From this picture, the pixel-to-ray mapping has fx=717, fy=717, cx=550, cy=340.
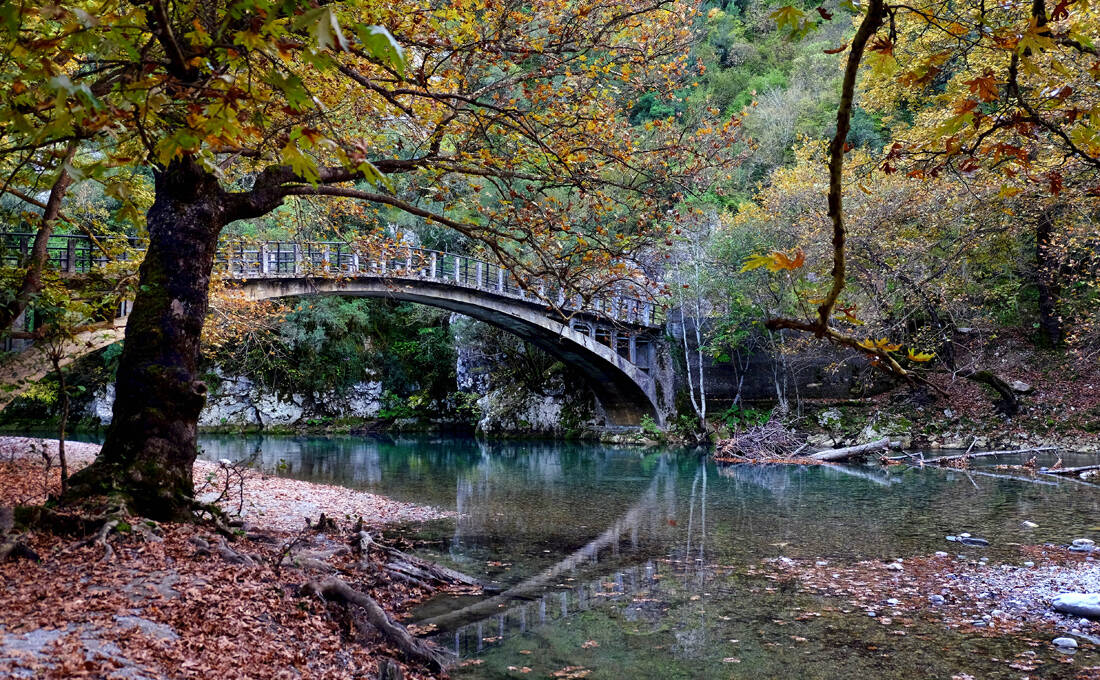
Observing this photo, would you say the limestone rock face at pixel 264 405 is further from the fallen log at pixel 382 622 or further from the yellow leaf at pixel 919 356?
the yellow leaf at pixel 919 356

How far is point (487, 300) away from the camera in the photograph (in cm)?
2366

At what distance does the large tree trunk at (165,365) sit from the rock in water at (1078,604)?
24.8 feet

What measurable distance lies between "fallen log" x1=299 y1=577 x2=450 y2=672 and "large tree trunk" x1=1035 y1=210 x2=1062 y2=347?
20650 mm

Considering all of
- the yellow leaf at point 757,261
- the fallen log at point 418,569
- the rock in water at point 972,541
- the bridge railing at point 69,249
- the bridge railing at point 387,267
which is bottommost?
the rock in water at point 972,541

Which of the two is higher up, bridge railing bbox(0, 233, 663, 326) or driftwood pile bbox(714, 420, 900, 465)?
bridge railing bbox(0, 233, 663, 326)

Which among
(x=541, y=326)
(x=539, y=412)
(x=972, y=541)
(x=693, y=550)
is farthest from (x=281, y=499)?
(x=539, y=412)

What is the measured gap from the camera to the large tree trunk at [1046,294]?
20.1 meters

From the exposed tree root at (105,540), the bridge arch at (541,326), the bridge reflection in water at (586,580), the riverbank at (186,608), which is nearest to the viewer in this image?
the riverbank at (186,608)

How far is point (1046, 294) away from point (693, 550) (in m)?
19.1

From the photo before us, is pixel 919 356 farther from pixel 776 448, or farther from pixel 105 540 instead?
pixel 776 448

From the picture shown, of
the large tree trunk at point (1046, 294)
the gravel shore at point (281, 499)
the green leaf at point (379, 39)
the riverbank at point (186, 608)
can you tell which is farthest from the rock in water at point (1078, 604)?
the large tree trunk at point (1046, 294)

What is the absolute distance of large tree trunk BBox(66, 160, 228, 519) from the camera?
6043 millimetres

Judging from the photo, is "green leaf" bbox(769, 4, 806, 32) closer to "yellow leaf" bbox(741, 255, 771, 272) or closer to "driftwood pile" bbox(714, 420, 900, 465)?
"yellow leaf" bbox(741, 255, 771, 272)

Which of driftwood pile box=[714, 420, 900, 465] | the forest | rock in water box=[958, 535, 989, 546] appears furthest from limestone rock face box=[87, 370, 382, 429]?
rock in water box=[958, 535, 989, 546]
